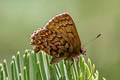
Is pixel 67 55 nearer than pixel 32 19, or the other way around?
pixel 67 55

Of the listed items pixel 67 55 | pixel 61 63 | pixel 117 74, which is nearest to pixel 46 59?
pixel 61 63

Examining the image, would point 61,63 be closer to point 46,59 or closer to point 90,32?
point 46,59

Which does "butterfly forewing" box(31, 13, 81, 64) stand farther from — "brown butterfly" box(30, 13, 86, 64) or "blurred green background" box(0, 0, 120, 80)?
"blurred green background" box(0, 0, 120, 80)

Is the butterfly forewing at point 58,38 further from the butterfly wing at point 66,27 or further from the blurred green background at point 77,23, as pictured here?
the blurred green background at point 77,23

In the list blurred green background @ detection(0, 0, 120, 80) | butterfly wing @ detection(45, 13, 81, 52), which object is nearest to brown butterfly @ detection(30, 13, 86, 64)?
butterfly wing @ detection(45, 13, 81, 52)

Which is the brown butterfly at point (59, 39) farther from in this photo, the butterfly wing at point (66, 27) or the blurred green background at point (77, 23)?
the blurred green background at point (77, 23)

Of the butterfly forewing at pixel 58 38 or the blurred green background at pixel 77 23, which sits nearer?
the butterfly forewing at pixel 58 38

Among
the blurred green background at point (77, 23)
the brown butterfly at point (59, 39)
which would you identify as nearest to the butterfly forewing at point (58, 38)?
the brown butterfly at point (59, 39)

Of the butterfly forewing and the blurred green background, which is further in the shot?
the blurred green background
